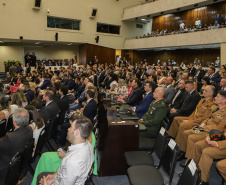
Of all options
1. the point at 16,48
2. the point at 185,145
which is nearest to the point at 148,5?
the point at 16,48

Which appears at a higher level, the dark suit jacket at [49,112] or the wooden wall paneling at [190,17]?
the wooden wall paneling at [190,17]

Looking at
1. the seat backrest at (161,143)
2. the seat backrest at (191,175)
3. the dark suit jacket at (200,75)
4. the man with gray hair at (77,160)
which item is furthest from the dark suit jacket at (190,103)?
the dark suit jacket at (200,75)

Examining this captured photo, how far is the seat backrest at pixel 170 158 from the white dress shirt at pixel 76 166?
95 cm

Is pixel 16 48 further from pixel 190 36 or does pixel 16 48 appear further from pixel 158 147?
pixel 158 147

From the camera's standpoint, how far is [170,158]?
2.43 m

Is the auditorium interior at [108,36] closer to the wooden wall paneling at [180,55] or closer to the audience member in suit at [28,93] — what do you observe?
the wooden wall paneling at [180,55]

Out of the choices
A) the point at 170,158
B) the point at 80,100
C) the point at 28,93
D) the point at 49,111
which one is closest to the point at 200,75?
the point at 80,100

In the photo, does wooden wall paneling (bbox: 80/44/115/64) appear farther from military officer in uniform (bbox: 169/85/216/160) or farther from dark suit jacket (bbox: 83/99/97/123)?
military officer in uniform (bbox: 169/85/216/160)

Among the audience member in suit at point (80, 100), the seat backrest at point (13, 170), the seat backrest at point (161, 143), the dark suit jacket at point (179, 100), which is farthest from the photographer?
the audience member in suit at point (80, 100)

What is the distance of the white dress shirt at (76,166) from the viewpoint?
178 centimetres

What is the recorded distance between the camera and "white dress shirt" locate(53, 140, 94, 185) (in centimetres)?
178

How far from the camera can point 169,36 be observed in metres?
16.0

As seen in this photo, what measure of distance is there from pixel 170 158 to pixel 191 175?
51 cm

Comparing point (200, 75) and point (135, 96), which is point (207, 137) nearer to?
point (135, 96)
